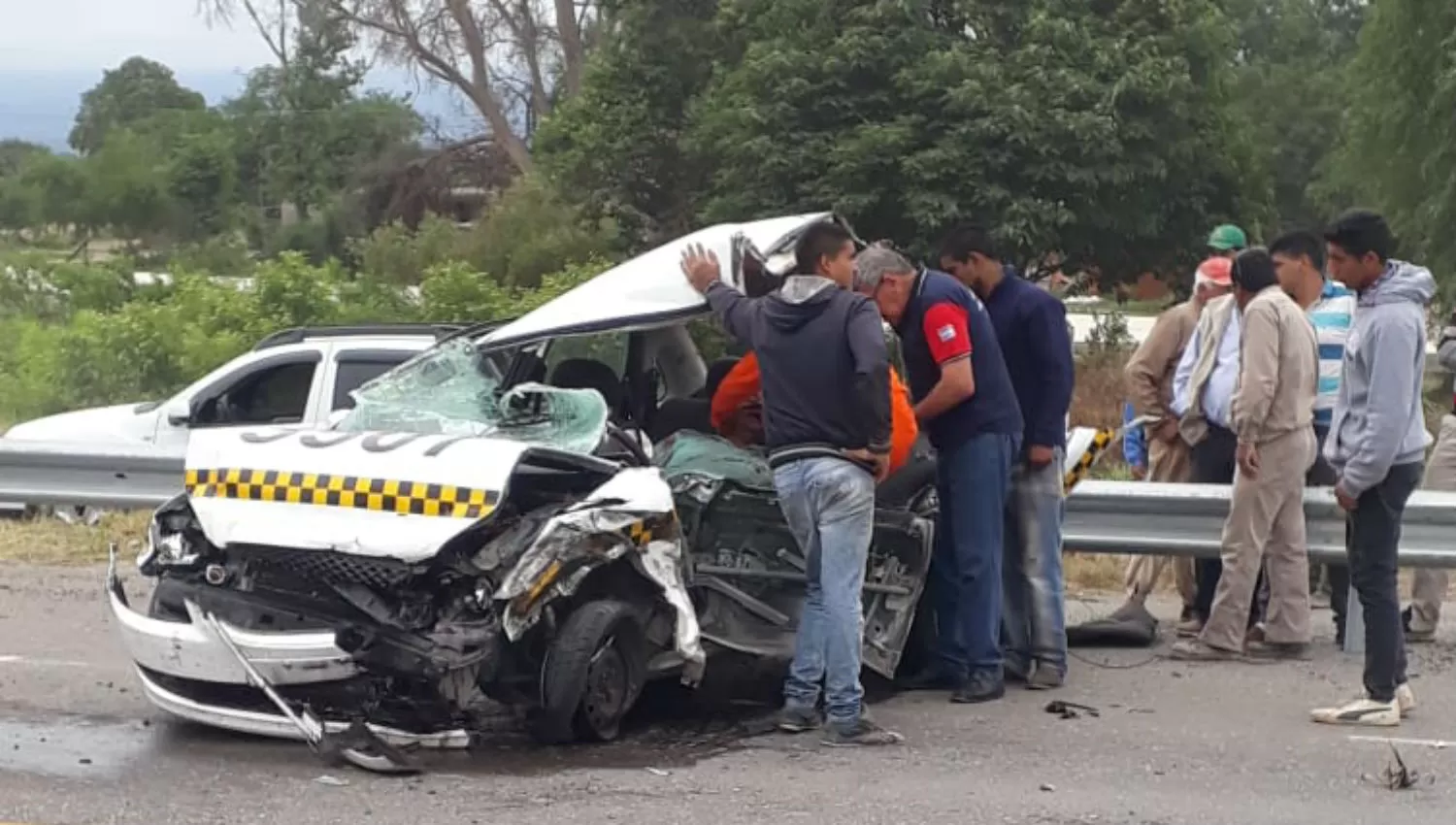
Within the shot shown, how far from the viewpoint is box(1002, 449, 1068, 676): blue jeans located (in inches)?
330

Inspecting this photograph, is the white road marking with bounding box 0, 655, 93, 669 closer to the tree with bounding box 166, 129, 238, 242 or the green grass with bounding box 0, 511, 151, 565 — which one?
the green grass with bounding box 0, 511, 151, 565

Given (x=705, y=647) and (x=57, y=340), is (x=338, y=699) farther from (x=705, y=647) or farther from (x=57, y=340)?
(x=57, y=340)

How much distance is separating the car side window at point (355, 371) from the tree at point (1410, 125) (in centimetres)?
2141

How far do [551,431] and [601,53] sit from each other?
82.1ft

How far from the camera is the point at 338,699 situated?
21.9 ft

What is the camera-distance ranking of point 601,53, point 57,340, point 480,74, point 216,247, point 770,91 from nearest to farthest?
point 57,340 < point 770,91 < point 601,53 < point 480,74 < point 216,247

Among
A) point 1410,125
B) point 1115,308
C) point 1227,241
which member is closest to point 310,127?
point 1115,308

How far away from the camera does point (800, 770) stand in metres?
Result: 6.85

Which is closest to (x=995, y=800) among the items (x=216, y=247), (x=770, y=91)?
(x=770, y=91)

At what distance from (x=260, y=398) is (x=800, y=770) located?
20.7 feet

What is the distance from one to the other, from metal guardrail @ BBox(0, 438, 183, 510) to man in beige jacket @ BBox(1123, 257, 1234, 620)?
16.4ft

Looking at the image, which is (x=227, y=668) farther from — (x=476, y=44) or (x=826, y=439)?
(x=476, y=44)

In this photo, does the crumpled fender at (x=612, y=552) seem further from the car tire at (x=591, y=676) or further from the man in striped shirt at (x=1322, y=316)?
the man in striped shirt at (x=1322, y=316)

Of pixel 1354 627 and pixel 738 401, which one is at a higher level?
pixel 738 401
